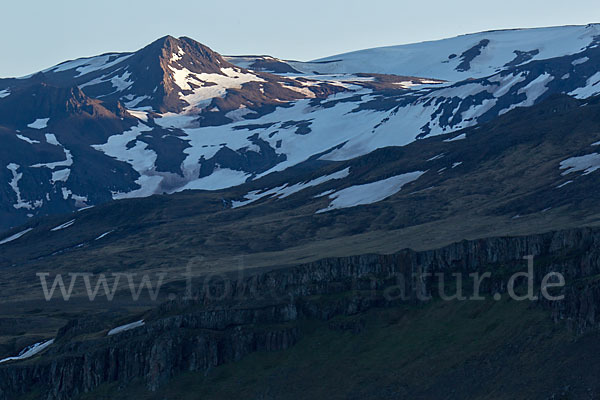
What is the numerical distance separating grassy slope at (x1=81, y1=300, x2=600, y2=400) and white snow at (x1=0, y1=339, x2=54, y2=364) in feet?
65.5

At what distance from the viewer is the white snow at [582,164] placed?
167m

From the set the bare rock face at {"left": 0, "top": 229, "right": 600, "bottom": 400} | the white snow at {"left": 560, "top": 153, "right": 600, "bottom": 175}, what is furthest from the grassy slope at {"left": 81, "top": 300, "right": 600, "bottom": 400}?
the white snow at {"left": 560, "top": 153, "right": 600, "bottom": 175}

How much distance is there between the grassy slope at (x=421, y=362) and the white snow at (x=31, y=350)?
20.0m

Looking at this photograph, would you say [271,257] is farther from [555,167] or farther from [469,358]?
[469,358]

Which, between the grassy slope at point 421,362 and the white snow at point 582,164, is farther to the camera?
the white snow at point 582,164

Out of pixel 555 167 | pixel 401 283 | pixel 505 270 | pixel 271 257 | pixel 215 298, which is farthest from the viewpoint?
pixel 555 167

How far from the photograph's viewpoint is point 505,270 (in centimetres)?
7594

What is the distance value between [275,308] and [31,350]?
3174 centimetres

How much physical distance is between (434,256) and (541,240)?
27.0 feet

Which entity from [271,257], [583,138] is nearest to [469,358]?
[271,257]

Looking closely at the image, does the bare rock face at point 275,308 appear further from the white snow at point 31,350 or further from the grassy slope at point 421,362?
the white snow at point 31,350

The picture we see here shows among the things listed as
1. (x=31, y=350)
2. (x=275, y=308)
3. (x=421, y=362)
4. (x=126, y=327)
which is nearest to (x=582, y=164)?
(x=126, y=327)

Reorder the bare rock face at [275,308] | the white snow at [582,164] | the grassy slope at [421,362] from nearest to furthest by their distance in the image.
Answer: the grassy slope at [421,362] < the bare rock face at [275,308] < the white snow at [582,164]

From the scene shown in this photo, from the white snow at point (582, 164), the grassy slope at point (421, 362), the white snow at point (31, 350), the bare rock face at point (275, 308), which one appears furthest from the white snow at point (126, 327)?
the white snow at point (582, 164)
